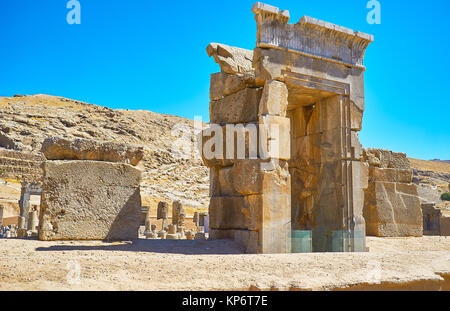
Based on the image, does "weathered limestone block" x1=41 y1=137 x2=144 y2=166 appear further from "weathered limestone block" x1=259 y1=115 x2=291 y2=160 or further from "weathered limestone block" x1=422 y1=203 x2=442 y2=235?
"weathered limestone block" x1=422 y1=203 x2=442 y2=235

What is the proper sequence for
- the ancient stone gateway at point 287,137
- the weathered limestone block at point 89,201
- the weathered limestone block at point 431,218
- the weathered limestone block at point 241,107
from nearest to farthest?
the weathered limestone block at point 89,201
the ancient stone gateway at point 287,137
the weathered limestone block at point 241,107
the weathered limestone block at point 431,218

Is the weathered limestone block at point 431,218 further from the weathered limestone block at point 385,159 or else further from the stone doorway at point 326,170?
the stone doorway at point 326,170

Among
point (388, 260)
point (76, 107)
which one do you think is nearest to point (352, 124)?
point (388, 260)

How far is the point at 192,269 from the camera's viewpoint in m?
4.32

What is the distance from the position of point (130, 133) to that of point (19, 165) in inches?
784

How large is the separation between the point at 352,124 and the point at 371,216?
2.72 m

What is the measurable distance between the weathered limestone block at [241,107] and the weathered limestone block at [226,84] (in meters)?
0.12

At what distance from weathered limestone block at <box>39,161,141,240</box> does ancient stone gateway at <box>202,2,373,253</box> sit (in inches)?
64.4

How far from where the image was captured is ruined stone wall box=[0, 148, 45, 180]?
4191 cm

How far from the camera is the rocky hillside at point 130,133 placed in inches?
1813

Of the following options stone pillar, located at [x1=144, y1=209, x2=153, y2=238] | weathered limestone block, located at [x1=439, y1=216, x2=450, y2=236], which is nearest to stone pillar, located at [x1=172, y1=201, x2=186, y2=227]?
stone pillar, located at [x1=144, y1=209, x2=153, y2=238]

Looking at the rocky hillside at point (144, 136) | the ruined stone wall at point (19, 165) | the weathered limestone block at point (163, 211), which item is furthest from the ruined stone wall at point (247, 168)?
the ruined stone wall at point (19, 165)

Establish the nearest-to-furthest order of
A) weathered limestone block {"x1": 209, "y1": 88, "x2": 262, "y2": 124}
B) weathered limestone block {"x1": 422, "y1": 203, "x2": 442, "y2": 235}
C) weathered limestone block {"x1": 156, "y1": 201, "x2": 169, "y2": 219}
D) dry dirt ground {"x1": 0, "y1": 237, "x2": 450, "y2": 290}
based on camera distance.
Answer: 1. dry dirt ground {"x1": 0, "y1": 237, "x2": 450, "y2": 290}
2. weathered limestone block {"x1": 209, "y1": 88, "x2": 262, "y2": 124}
3. weathered limestone block {"x1": 422, "y1": 203, "x2": 442, "y2": 235}
4. weathered limestone block {"x1": 156, "y1": 201, "x2": 169, "y2": 219}
